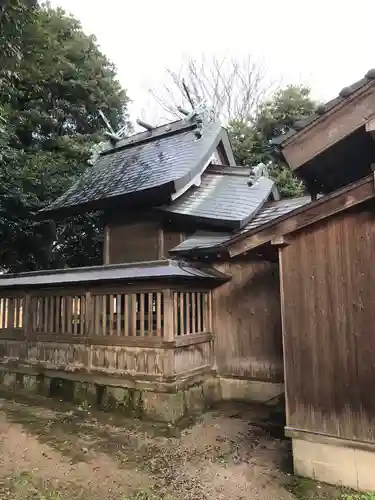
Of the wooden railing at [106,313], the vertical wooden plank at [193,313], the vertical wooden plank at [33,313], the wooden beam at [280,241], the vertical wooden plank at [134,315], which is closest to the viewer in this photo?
the wooden beam at [280,241]

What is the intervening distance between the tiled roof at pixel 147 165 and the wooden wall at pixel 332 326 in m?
4.62

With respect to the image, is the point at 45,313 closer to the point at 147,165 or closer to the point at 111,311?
the point at 111,311

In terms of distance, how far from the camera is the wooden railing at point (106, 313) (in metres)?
7.20

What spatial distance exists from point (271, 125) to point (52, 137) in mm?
10272

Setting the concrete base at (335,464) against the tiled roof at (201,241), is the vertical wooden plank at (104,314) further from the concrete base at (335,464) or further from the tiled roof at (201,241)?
the concrete base at (335,464)

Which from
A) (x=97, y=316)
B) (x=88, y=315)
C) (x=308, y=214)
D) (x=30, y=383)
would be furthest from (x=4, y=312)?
(x=308, y=214)

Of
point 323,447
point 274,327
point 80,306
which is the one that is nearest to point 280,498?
point 323,447

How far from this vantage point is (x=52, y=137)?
17.2 meters

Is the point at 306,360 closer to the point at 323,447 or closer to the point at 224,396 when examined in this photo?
the point at 323,447

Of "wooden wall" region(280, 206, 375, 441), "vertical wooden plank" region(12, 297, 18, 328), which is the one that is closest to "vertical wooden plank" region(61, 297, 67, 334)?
"vertical wooden plank" region(12, 297, 18, 328)

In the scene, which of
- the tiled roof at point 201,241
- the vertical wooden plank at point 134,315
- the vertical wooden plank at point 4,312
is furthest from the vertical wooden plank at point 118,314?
the vertical wooden plank at point 4,312

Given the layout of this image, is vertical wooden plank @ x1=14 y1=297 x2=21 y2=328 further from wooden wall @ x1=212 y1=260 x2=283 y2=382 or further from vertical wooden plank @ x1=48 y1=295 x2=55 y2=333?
wooden wall @ x1=212 y1=260 x2=283 y2=382

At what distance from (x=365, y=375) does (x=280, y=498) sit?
168cm

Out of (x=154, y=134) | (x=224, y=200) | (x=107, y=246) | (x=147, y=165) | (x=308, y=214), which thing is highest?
(x=154, y=134)
